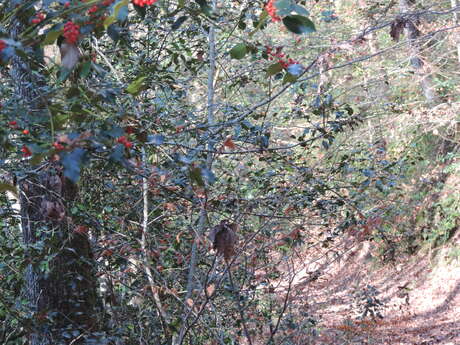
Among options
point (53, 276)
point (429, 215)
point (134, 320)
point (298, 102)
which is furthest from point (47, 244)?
point (429, 215)

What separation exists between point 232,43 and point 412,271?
32.8ft

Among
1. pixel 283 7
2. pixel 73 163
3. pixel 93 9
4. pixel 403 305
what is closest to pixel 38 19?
pixel 93 9

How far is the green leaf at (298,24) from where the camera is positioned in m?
1.78

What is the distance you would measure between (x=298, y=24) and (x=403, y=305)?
10.6 m

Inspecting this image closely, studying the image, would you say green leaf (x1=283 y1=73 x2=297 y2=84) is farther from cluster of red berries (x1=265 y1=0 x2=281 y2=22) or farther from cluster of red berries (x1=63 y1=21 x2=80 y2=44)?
cluster of red berries (x1=63 y1=21 x2=80 y2=44)

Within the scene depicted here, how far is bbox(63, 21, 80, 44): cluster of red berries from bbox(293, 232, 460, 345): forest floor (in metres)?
6.35

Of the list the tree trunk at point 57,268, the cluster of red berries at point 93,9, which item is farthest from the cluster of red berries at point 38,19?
the tree trunk at point 57,268

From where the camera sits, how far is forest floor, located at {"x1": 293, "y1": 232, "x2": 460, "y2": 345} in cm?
973

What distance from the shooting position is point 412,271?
45.6 ft

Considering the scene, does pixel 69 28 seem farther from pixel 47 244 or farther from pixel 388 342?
pixel 388 342

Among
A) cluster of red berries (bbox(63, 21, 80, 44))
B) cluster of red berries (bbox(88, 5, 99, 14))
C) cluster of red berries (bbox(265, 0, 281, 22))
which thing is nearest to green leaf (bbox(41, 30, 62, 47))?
cluster of red berries (bbox(63, 21, 80, 44))

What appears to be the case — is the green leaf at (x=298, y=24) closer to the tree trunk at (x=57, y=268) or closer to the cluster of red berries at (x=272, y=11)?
the cluster of red berries at (x=272, y=11)

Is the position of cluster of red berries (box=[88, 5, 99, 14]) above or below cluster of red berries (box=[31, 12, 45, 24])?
above

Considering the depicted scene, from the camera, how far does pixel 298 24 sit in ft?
5.91
